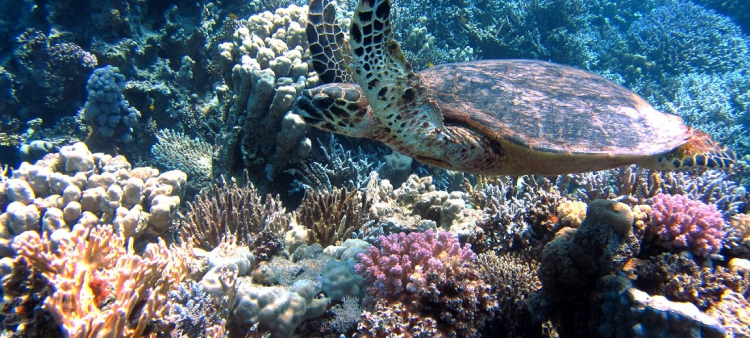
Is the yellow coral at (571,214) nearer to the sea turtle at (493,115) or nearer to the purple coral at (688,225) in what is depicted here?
the sea turtle at (493,115)

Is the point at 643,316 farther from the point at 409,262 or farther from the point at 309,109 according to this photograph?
the point at 309,109

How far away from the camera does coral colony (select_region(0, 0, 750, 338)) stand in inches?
81.7

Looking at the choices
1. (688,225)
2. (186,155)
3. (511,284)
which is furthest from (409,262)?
(186,155)

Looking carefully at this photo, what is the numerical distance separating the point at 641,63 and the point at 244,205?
14.3 meters

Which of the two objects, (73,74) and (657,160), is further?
(73,74)

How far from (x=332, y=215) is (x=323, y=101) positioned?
56.0 inches

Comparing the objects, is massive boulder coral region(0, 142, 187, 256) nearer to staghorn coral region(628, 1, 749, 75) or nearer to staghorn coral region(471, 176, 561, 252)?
staghorn coral region(471, 176, 561, 252)

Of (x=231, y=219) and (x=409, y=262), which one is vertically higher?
(x=231, y=219)

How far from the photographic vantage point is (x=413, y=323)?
2295mm

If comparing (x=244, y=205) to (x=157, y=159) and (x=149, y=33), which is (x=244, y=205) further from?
(x=149, y=33)

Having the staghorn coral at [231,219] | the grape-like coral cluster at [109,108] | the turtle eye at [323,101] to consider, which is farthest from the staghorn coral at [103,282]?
the grape-like coral cluster at [109,108]

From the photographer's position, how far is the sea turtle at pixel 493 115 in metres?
2.46

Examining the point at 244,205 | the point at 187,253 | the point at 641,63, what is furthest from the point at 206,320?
the point at 641,63

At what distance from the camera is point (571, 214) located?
3.08m
